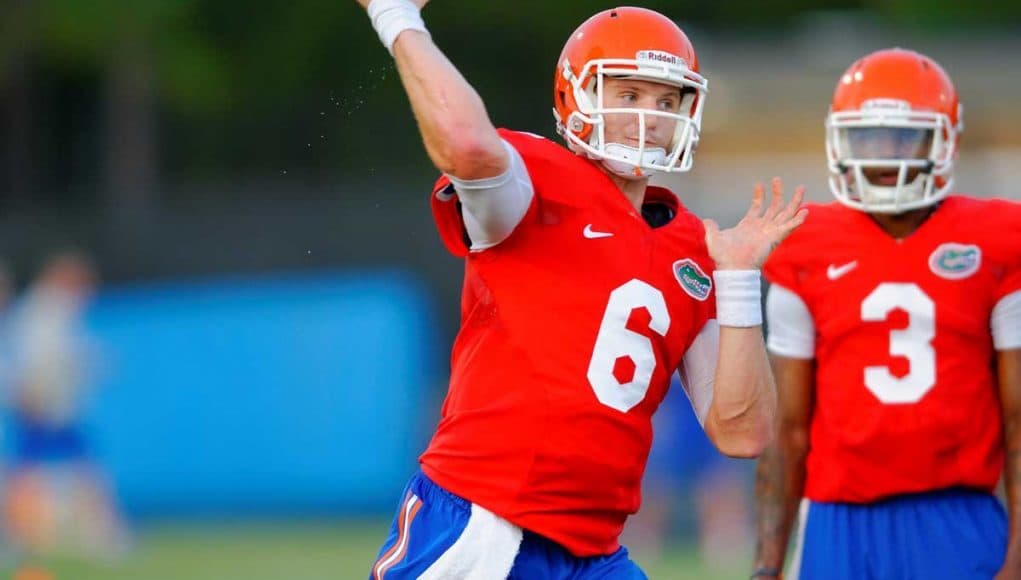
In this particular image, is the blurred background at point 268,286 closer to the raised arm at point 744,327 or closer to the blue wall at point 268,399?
the blue wall at point 268,399

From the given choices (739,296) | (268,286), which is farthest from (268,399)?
(739,296)

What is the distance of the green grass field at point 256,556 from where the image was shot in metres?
9.45

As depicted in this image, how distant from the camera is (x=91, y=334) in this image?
1284cm

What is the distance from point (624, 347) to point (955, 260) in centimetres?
122

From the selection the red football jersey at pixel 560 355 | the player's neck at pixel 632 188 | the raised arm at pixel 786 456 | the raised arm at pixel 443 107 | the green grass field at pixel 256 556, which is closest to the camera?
the raised arm at pixel 443 107

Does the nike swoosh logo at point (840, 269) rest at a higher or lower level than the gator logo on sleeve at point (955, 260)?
higher

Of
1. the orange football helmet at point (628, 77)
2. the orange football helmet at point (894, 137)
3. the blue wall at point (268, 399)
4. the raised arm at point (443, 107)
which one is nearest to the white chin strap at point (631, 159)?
the orange football helmet at point (628, 77)

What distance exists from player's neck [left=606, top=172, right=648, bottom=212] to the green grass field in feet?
18.3

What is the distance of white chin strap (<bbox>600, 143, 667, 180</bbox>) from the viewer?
12.3 feet

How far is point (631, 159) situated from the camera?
3.75 metres

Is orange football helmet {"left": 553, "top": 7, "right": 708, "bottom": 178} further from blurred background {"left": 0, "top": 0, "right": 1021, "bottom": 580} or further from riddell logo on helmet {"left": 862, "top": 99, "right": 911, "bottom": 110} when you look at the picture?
blurred background {"left": 0, "top": 0, "right": 1021, "bottom": 580}

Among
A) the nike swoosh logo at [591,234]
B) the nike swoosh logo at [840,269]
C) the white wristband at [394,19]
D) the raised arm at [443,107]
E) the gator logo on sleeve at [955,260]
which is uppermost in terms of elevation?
the white wristband at [394,19]

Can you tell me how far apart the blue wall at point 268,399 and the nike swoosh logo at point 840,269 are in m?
8.25

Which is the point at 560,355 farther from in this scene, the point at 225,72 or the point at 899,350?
the point at 225,72
